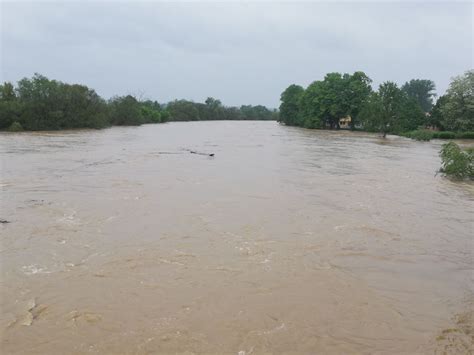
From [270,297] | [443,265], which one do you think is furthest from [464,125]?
[270,297]

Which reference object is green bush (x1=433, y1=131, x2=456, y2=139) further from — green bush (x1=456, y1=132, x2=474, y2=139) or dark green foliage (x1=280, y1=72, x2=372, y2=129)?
dark green foliage (x1=280, y1=72, x2=372, y2=129)

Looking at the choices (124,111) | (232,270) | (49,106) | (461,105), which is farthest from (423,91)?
(232,270)

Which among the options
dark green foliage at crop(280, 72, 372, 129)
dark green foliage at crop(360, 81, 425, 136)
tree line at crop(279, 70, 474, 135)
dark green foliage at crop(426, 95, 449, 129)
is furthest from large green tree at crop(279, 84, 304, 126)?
dark green foliage at crop(360, 81, 425, 136)

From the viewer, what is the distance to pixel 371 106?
144ft

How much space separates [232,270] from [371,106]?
41.5 meters

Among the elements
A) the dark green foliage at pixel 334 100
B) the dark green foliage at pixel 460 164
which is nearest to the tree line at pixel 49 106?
the dark green foliage at pixel 334 100

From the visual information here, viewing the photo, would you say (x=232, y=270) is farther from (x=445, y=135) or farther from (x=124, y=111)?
(x=124, y=111)

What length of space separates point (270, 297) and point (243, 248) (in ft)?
6.56

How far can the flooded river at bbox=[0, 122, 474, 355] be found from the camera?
4457 mm

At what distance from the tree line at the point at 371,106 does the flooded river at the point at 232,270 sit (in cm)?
3295

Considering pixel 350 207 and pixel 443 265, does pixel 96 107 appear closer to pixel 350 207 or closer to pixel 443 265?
pixel 350 207

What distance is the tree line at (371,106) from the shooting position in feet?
144

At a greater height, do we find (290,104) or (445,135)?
(290,104)

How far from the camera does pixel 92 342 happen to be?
4254 millimetres
